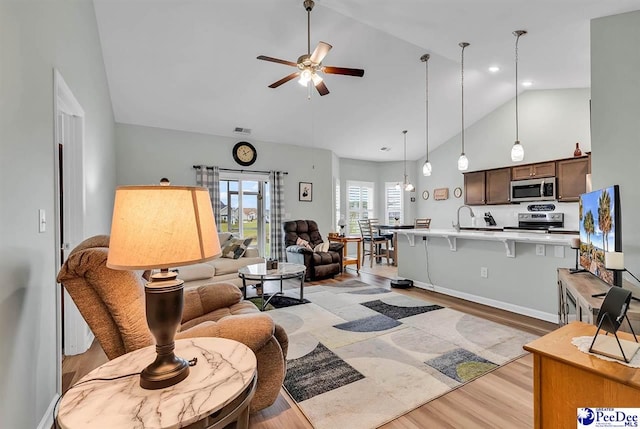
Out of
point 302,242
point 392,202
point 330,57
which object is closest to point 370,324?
point 302,242

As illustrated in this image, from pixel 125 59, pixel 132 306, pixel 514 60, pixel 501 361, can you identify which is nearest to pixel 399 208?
pixel 514 60

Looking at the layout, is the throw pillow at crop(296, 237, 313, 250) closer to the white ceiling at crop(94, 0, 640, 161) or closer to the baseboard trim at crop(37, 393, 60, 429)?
the white ceiling at crop(94, 0, 640, 161)

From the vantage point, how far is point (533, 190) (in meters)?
5.70

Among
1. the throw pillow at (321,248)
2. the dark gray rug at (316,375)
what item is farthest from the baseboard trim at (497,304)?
the dark gray rug at (316,375)

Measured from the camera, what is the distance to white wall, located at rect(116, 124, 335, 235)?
202 inches

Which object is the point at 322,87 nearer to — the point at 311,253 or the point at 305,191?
the point at 311,253

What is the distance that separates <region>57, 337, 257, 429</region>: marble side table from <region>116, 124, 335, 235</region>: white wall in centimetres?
483

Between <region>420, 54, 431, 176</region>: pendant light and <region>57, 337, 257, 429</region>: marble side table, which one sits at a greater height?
<region>420, 54, 431, 176</region>: pendant light

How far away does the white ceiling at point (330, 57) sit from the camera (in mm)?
3016

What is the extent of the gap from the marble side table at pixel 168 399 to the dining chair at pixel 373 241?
19.2ft

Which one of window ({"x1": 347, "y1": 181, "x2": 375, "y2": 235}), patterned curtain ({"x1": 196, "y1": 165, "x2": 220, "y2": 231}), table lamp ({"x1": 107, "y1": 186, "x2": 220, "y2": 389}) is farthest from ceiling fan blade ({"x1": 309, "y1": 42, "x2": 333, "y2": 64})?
window ({"x1": 347, "y1": 181, "x2": 375, "y2": 235})

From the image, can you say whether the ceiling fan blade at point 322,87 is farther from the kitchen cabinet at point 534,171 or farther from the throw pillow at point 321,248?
the kitchen cabinet at point 534,171

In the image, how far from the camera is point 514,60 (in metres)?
3.99

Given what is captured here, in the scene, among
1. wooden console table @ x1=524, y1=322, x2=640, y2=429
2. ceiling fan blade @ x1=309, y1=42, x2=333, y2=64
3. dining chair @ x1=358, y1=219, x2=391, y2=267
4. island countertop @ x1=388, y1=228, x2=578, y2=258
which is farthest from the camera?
dining chair @ x1=358, y1=219, x2=391, y2=267
